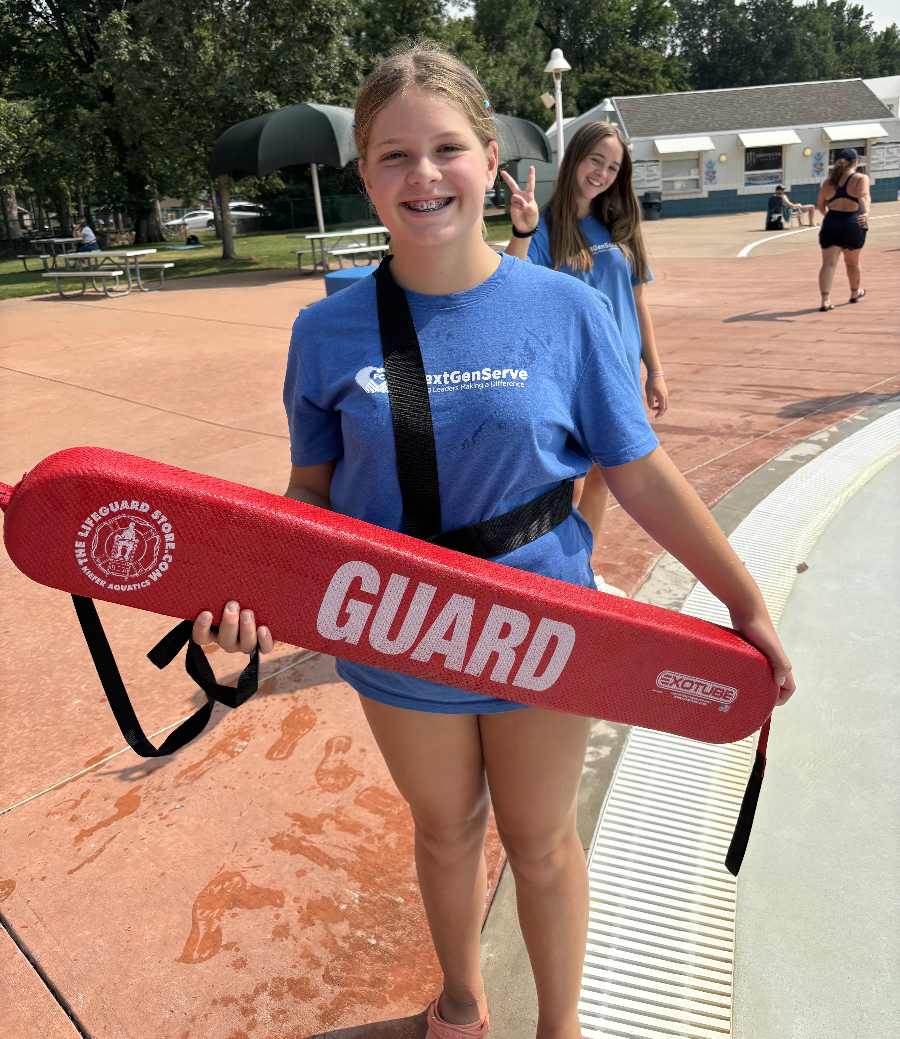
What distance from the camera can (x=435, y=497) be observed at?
1409mm

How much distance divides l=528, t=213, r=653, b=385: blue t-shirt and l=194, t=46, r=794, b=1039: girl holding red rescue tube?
179 cm

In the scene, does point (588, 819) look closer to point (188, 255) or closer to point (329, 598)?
point (329, 598)

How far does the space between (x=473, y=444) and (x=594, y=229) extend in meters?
2.29

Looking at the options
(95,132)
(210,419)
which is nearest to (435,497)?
(210,419)

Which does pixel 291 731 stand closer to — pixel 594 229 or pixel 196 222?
pixel 594 229

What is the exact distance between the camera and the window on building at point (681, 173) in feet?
113

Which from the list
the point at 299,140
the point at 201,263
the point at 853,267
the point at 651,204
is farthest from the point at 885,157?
the point at 853,267

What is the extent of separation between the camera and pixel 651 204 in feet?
93.8

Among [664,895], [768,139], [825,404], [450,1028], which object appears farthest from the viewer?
[768,139]

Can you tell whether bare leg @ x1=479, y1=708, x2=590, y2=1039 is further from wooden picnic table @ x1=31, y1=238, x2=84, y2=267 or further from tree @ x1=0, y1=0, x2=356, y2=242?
tree @ x1=0, y1=0, x2=356, y2=242

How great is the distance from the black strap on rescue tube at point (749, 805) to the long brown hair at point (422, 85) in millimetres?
1314

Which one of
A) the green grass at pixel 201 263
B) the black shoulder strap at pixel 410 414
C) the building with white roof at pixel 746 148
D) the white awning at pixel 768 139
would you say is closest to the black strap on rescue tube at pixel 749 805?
the black shoulder strap at pixel 410 414

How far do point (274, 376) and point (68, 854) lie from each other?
20.4 ft

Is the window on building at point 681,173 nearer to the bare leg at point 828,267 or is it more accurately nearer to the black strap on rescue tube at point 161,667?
the bare leg at point 828,267
